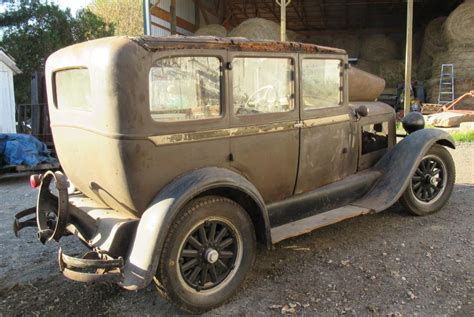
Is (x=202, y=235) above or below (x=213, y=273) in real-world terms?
above

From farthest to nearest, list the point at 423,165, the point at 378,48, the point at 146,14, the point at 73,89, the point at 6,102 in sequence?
the point at 378,48 < the point at 146,14 < the point at 6,102 < the point at 423,165 < the point at 73,89

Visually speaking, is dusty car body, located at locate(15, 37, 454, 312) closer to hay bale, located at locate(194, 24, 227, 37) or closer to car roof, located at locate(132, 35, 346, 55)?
car roof, located at locate(132, 35, 346, 55)

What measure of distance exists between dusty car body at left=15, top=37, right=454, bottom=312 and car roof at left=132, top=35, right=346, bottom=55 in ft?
0.03

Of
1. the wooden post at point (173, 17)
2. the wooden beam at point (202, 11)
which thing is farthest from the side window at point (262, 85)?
the wooden beam at point (202, 11)

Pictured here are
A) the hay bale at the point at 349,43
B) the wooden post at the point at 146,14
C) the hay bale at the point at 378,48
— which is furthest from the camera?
the hay bale at the point at 349,43

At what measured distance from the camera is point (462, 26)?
16125mm

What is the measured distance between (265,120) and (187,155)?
783 millimetres

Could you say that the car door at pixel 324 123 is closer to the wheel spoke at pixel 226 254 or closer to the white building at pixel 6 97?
the wheel spoke at pixel 226 254

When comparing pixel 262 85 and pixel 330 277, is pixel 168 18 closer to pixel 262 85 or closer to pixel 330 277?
pixel 262 85

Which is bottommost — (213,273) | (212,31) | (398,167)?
(213,273)

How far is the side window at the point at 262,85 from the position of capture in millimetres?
3557

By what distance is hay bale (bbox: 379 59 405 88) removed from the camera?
20.0 meters

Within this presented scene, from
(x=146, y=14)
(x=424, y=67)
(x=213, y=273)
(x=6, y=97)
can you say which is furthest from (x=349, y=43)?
(x=213, y=273)

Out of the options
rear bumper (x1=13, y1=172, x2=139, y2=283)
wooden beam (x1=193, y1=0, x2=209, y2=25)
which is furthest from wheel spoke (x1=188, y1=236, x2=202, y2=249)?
wooden beam (x1=193, y1=0, x2=209, y2=25)
